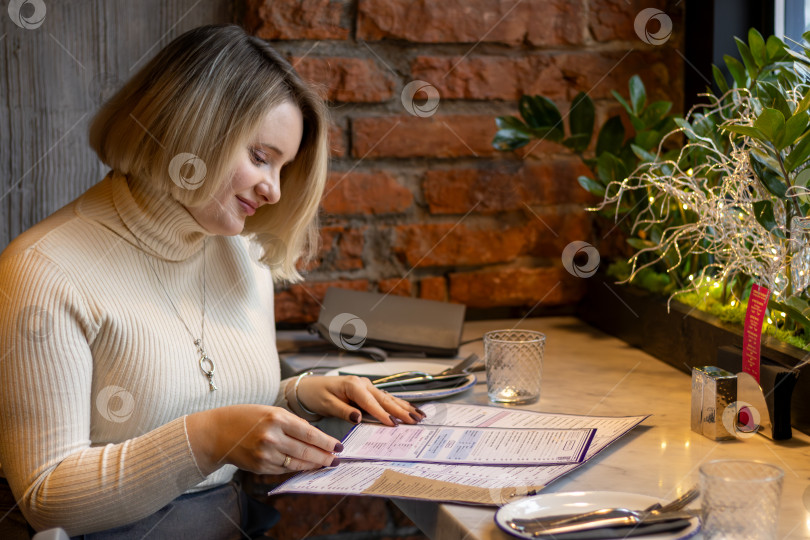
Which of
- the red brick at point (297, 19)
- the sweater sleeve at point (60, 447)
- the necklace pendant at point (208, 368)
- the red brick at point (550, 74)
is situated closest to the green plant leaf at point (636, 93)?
the red brick at point (550, 74)

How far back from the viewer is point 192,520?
1.12 metres

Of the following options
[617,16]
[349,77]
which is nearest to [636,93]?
[617,16]

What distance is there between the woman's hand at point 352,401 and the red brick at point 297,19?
2.32ft

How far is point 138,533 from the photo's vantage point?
1.05 m

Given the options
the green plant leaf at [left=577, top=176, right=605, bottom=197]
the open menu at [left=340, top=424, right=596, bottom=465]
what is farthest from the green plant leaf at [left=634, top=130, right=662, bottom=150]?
the open menu at [left=340, top=424, right=596, bottom=465]

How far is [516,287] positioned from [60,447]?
3.39 feet

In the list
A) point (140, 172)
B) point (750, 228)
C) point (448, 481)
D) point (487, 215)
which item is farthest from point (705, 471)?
point (487, 215)

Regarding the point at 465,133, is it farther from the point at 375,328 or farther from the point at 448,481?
the point at 448,481

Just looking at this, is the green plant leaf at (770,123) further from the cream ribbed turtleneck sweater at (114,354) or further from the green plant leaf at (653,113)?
the cream ribbed turtleneck sweater at (114,354)

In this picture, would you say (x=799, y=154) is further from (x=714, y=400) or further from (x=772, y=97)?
(x=714, y=400)

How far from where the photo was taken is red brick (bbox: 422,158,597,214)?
5.59ft

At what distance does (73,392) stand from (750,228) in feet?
2.90

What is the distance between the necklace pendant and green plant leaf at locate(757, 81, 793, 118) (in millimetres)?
812

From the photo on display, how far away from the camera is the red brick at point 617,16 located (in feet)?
5.65
